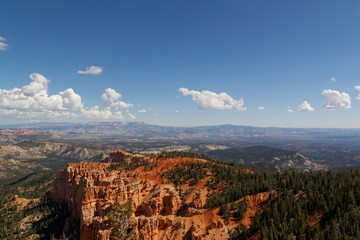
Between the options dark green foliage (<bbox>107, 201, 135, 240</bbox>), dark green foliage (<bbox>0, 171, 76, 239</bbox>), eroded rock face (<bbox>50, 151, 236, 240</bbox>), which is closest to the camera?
dark green foliage (<bbox>107, 201, 135, 240</bbox>)

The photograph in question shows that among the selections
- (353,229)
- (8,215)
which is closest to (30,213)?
(8,215)

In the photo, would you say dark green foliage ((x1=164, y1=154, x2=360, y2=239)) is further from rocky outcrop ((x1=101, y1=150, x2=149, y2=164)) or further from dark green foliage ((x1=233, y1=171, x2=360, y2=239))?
rocky outcrop ((x1=101, y1=150, x2=149, y2=164))

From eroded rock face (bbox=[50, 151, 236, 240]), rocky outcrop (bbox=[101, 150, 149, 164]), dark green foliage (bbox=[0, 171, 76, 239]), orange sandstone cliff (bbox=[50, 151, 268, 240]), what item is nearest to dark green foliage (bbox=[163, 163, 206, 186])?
orange sandstone cliff (bbox=[50, 151, 268, 240])

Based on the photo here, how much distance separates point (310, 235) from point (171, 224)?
34720 mm

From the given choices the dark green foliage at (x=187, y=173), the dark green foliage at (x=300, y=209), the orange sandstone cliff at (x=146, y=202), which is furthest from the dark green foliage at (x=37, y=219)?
the dark green foliage at (x=300, y=209)

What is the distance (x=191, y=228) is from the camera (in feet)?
184

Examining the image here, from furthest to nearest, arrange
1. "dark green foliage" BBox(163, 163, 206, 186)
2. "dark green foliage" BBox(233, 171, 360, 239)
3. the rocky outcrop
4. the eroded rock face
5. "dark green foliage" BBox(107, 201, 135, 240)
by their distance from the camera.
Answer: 1. the rocky outcrop
2. "dark green foliage" BBox(163, 163, 206, 186)
3. the eroded rock face
4. "dark green foliage" BBox(107, 201, 135, 240)
5. "dark green foliage" BBox(233, 171, 360, 239)

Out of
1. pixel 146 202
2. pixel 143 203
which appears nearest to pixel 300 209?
pixel 146 202

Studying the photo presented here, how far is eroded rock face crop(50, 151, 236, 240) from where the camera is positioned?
5750 centimetres

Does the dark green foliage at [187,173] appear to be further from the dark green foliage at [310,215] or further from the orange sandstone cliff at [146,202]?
the dark green foliage at [310,215]

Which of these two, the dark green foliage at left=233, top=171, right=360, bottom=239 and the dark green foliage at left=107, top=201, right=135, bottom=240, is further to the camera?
the dark green foliage at left=107, top=201, right=135, bottom=240

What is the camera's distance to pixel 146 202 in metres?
80.1

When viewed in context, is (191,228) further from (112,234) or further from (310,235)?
(310,235)

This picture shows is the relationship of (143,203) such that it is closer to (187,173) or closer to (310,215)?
(187,173)
